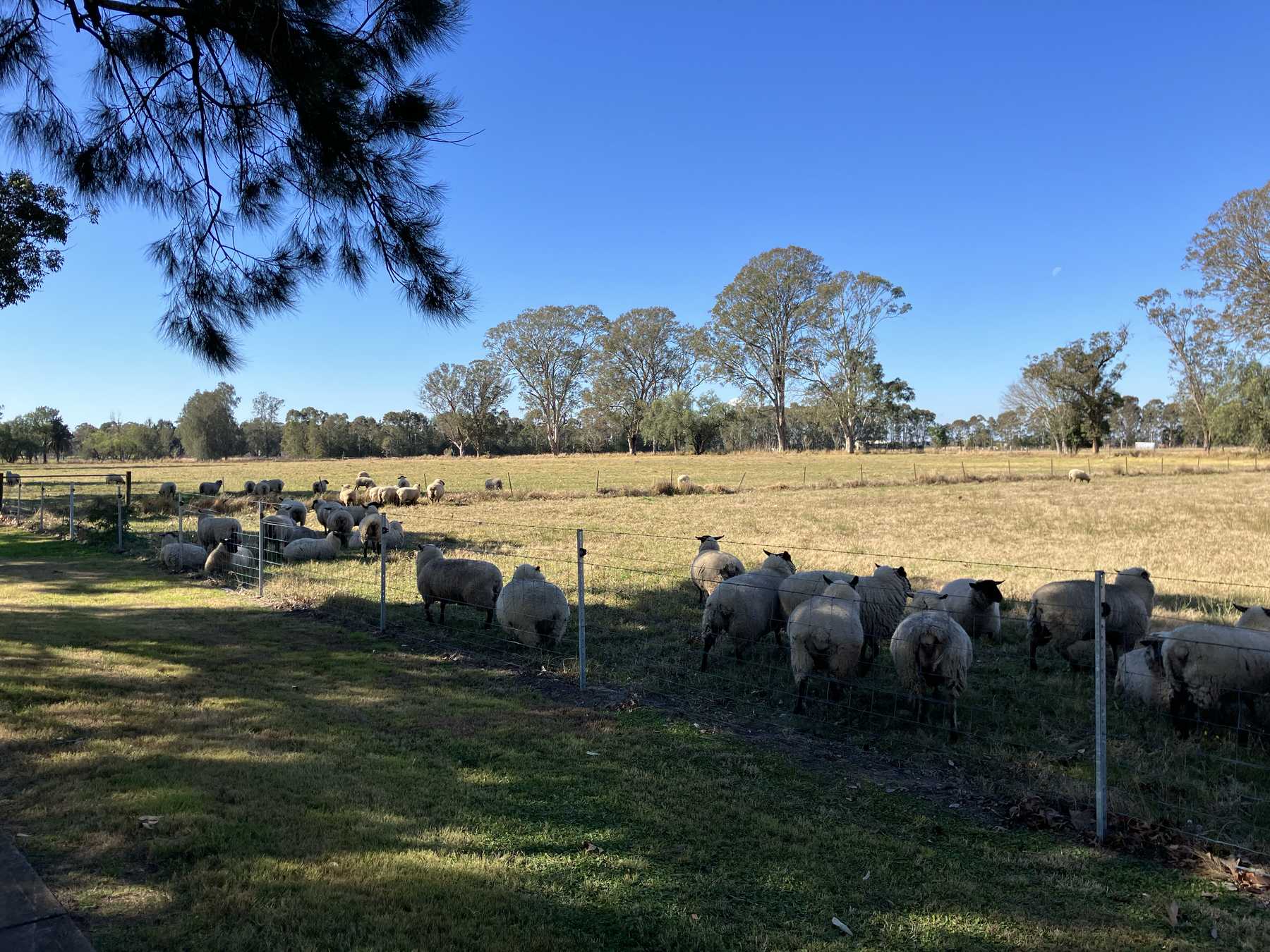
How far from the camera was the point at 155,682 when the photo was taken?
6.84 m

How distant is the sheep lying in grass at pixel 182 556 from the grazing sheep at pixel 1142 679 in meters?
15.0

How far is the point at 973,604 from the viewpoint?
859cm

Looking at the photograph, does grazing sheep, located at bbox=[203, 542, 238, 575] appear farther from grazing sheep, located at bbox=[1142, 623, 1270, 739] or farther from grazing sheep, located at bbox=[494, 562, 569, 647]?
grazing sheep, located at bbox=[1142, 623, 1270, 739]

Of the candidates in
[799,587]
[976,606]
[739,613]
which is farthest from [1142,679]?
[739,613]

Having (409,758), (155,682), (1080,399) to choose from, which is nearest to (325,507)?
(155,682)

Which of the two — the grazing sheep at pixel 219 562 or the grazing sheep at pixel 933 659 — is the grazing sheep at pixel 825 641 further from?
the grazing sheep at pixel 219 562

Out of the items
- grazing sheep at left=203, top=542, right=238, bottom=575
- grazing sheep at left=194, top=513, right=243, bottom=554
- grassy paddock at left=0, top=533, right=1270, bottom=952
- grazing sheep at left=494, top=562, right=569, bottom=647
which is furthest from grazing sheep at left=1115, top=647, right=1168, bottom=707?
grazing sheep at left=194, top=513, right=243, bottom=554

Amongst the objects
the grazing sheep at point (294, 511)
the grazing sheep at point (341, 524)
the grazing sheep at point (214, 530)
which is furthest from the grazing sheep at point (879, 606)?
the grazing sheep at point (294, 511)

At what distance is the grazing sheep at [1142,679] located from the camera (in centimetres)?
630

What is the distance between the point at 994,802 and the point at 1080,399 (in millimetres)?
74225

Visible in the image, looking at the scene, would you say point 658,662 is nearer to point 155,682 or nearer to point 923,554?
point 155,682

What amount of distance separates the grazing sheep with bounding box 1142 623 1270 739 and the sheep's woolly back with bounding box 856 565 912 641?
2651 millimetres

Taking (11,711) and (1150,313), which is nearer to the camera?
(11,711)

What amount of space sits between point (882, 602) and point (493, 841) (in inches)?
221
